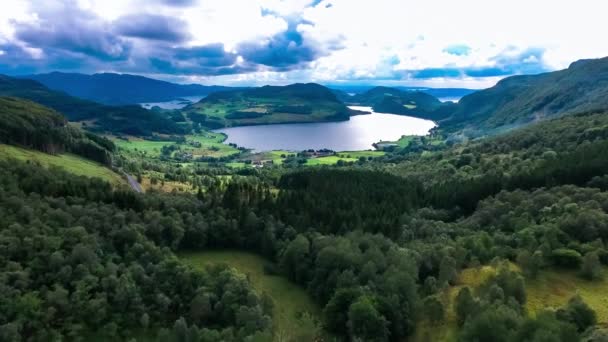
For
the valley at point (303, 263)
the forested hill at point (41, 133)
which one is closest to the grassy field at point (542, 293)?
the valley at point (303, 263)

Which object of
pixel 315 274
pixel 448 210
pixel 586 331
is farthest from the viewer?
pixel 448 210

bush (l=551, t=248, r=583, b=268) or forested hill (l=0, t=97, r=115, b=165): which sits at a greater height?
forested hill (l=0, t=97, r=115, b=165)

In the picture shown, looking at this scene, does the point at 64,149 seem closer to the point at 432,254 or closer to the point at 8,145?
the point at 8,145

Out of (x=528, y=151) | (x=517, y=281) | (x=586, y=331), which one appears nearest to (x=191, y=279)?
(x=517, y=281)

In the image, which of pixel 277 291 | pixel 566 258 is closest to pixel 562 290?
pixel 566 258

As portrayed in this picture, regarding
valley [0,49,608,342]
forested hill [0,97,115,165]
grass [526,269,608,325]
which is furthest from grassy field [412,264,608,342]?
forested hill [0,97,115,165]

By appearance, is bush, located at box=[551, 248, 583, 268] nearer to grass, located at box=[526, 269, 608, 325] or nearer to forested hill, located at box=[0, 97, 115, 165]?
grass, located at box=[526, 269, 608, 325]
